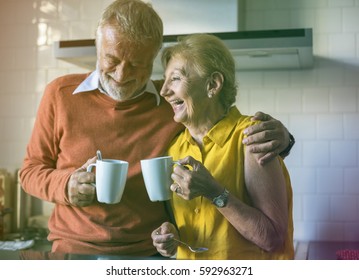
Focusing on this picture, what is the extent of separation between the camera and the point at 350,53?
1.09 m

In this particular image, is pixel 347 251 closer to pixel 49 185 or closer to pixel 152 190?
pixel 152 190

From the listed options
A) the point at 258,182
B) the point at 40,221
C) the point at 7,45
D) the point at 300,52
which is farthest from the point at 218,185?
the point at 7,45

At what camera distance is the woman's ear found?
38.6 inches

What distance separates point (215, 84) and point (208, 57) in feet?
0.16

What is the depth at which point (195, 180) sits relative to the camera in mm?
946

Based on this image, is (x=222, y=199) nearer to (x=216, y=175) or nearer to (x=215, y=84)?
(x=216, y=175)

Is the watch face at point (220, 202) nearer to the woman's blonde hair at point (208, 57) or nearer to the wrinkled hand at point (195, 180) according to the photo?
the wrinkled hand at point (195, 180)

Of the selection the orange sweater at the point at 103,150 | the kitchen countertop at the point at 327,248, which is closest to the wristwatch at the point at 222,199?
the orange sweater at the point at 103,150

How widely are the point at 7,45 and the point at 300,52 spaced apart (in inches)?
25.2

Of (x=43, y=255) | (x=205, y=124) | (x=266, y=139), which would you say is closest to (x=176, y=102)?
(x=205, y=124)

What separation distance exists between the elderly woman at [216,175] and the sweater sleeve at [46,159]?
0.20 m

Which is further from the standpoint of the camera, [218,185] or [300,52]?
[300,52]

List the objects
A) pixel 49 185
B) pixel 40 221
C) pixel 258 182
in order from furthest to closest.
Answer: pixel 40 221, pixel 49 185, pixel 258 182

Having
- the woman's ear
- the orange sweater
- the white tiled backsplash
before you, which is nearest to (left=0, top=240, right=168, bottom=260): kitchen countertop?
the orange sweater
